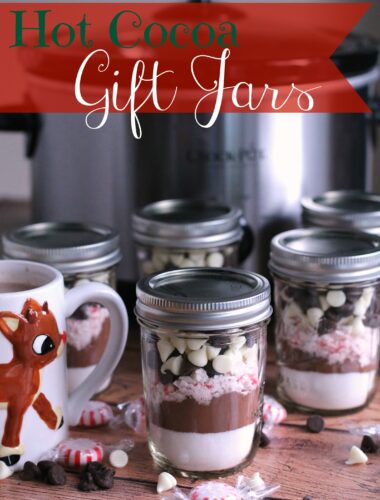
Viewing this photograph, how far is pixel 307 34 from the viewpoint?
108 cm

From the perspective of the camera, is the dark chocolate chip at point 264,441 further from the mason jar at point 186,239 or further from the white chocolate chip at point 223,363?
the mason jar at point 186,239

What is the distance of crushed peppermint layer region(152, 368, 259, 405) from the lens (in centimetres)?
73

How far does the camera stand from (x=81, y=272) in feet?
2.89

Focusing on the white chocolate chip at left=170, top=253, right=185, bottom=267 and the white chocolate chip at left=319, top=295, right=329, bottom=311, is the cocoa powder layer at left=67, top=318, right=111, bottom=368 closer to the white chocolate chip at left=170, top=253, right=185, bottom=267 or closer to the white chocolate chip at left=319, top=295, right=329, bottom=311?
the white chocolate chip at left=170, top=253, right=185, bottom=267

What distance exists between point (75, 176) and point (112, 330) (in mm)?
289

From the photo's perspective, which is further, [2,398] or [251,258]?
[251,258]

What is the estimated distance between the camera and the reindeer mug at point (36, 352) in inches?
29.0

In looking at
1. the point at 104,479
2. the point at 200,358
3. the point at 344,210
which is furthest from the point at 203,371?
the point at 344,210

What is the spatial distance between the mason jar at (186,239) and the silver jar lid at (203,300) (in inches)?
5.6

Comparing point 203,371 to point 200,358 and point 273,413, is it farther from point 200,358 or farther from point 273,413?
point 273,413

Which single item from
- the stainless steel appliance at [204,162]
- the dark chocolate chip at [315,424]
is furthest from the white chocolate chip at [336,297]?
the stainless steel appliance at [204,162]

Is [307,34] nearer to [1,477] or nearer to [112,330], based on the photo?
[112,330]

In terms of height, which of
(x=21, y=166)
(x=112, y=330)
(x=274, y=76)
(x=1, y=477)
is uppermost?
(x=274, y=76)

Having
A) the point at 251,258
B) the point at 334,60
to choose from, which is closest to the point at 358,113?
the point at 334,60
